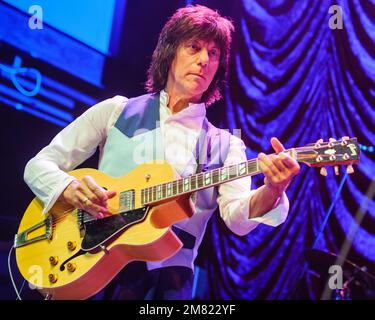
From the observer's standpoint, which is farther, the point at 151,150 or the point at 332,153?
the point at 151,150

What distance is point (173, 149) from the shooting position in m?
2.43

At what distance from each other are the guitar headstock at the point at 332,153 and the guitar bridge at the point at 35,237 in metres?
1.15

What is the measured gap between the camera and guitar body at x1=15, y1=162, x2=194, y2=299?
2.15 meters

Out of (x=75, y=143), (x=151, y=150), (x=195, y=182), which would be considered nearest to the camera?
(x=195, y=182)

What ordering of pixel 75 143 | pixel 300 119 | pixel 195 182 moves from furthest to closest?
pixel 300 119
pixel 75 143
pixel 195 182

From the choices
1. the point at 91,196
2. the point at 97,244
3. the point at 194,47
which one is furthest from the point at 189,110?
the point at 97,244

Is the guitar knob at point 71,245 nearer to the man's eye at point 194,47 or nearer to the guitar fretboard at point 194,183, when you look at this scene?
the guitar fretboard at point 194,183

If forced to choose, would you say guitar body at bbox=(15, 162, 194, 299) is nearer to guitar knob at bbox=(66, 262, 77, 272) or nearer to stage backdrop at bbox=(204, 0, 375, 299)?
guitar knob at bbox=(66, 262, 77, 272)

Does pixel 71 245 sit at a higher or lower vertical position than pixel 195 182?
lower

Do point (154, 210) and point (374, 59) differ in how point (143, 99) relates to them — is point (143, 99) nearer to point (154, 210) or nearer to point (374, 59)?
point (154, 210)

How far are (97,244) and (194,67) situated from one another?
90cm

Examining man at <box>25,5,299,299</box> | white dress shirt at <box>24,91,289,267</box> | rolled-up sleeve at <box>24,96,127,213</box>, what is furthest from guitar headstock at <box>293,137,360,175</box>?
rolled-up sleeve at <box>24,96,127,213</box>

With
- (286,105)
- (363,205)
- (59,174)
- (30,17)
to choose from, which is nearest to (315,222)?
(363,205)

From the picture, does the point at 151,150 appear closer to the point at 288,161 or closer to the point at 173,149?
the point at 173,149
